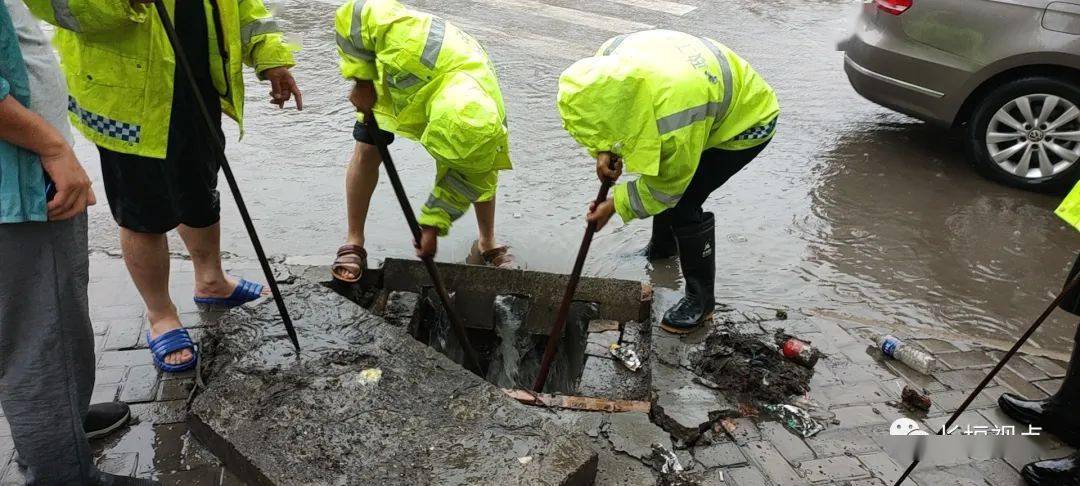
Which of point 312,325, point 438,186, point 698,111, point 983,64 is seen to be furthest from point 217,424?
point 983,64

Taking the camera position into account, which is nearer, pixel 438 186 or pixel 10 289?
pixel 10 289

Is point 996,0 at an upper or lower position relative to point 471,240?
upper

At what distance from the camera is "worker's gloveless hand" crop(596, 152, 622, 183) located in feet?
9.02

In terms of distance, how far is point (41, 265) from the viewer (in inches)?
80.1

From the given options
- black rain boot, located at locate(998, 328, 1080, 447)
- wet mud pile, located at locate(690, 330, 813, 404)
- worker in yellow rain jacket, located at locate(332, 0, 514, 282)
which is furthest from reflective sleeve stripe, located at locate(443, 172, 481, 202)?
black rain boot, located at locate(998, 328, 1080, 447)

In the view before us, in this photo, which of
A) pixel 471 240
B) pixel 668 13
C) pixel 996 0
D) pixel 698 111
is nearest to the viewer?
pixel 698 111

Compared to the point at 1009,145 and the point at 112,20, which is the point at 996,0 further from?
the point at 112,20

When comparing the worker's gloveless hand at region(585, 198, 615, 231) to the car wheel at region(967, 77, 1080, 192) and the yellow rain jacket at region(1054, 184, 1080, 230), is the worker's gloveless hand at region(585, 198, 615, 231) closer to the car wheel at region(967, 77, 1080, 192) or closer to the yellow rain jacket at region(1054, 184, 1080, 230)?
the yellow rain jacket at region(1054, 184, 1080, 230)

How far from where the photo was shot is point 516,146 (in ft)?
17.9

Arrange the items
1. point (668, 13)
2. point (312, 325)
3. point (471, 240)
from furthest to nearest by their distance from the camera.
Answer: point (668, 13) < point (471, 240) < point (312, 325)

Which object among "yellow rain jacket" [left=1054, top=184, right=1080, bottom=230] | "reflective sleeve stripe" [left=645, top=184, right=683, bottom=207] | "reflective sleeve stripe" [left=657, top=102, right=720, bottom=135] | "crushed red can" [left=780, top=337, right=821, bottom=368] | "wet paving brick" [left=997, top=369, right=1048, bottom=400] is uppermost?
"reflective sleeve stripe" [left=657, top=102, right=720, bottom=135]

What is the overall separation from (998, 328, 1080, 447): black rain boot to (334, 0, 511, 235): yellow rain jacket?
2.37 m

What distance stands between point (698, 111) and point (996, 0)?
3353mm

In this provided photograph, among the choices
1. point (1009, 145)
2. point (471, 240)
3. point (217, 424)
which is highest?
point (1009, 145)
